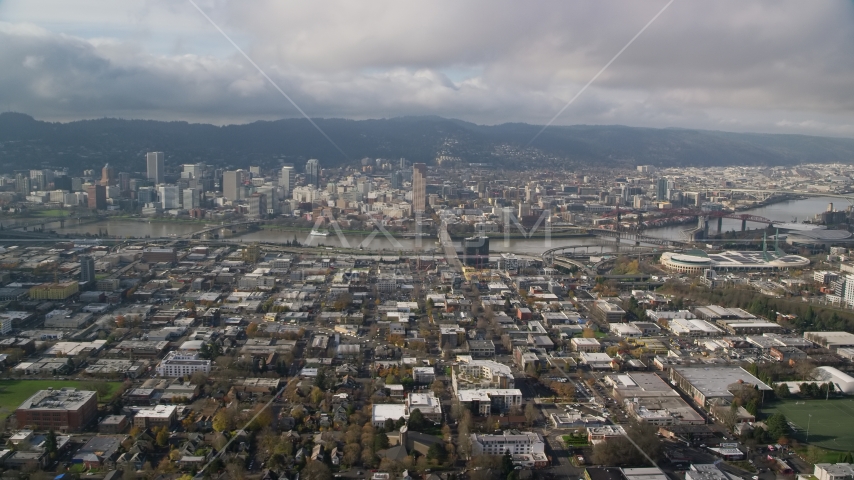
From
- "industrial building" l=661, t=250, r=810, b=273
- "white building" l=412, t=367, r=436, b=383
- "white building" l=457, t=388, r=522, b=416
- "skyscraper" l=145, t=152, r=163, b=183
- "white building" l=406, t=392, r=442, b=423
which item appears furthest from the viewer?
"skyscraper" l=145, t=152, r=163, b=183

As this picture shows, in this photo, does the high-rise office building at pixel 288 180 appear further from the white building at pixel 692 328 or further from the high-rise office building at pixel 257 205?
the white building at pixel 692 328

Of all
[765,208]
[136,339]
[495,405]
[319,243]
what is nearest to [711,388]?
[495,405]

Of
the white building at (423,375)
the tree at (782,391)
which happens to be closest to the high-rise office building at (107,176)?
the white building at (423,375)

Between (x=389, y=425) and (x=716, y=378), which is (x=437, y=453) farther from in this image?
(x=716, y=378)

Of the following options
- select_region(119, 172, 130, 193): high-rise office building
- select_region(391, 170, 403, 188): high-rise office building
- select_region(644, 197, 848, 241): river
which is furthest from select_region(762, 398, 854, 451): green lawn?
select_region(119, 172, 130, 193): high-rise office building

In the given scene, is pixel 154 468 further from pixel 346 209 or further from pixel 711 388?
pixel 346 209

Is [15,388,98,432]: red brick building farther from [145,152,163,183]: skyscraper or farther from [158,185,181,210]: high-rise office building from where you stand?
[145,152,163,183]: skyscraper
